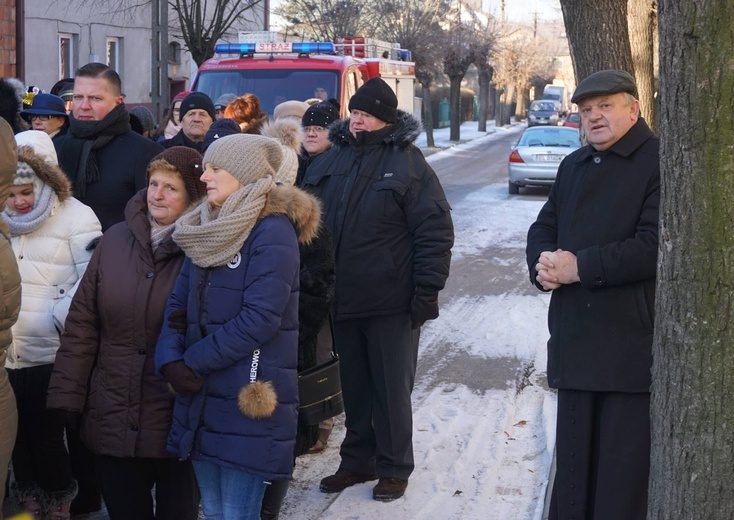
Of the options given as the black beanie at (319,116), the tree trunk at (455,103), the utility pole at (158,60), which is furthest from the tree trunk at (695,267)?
the tree trunk at (455,103)

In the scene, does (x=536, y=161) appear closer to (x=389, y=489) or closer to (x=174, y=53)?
(x=174, y=53)

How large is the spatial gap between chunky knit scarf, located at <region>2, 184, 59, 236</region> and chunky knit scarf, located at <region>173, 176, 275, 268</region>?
85 centimetres

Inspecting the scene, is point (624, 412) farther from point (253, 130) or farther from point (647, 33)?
point (647, 33)

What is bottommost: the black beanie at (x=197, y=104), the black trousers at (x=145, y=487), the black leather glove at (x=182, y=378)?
the black trousers at (x=145, y=487)

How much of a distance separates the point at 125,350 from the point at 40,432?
0.88 metres

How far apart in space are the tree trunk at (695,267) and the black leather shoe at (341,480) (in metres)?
2.47

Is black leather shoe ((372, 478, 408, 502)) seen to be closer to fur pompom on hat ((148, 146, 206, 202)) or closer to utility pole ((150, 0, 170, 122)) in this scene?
fur pompom on hat ((148, 146, 206, 202))

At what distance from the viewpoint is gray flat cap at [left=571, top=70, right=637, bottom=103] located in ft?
12.5

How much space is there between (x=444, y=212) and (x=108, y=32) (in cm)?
2253

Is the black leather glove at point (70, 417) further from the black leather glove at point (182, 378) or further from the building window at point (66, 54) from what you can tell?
the building window at point (66, 54)

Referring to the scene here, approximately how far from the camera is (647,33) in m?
8.62

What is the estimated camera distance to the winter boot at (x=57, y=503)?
15.0 ft

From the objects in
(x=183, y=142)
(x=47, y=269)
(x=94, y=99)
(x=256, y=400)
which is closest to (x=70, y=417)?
(x=47, y=269)

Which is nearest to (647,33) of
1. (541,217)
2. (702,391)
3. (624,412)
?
(541,217)
